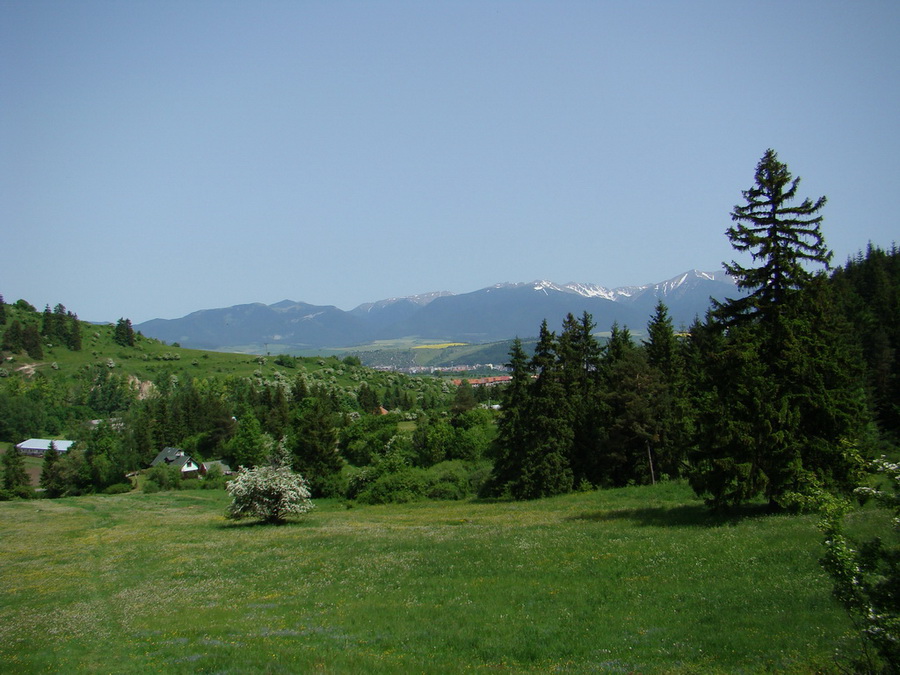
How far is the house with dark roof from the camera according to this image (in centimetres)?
11768

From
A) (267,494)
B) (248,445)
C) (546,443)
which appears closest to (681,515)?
(546,443)

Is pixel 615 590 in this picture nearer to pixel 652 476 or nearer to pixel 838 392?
pixel 838 392

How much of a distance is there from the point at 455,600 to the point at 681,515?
18.0 m

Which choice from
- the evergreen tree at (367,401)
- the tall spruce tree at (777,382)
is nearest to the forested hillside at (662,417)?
the tall spruce tree at (777,382)

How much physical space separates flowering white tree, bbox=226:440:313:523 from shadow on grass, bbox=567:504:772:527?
954 inches

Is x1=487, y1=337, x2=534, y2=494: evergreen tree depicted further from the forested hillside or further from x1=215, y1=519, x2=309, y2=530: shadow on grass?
x1=215, y1=519, x2=309, y2=530: shadow on grass

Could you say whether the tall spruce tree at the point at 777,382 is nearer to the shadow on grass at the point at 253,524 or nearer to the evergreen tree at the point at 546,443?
the evergreen tree at the point at 546,443

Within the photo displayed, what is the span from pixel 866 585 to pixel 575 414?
51257 mm

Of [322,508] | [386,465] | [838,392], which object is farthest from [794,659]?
[386,465]

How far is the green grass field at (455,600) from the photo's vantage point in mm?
14562

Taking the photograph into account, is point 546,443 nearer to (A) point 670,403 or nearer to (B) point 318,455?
(A) point 670,403

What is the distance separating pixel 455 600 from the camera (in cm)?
2098

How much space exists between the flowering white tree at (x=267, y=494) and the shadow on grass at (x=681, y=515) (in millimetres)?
24226

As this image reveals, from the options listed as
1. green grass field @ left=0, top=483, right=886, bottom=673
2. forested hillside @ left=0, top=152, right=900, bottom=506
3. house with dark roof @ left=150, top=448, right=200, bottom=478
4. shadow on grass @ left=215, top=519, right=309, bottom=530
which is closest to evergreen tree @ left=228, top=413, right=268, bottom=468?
forested hillside @ left=0, top=152, right=900, bottom=506
